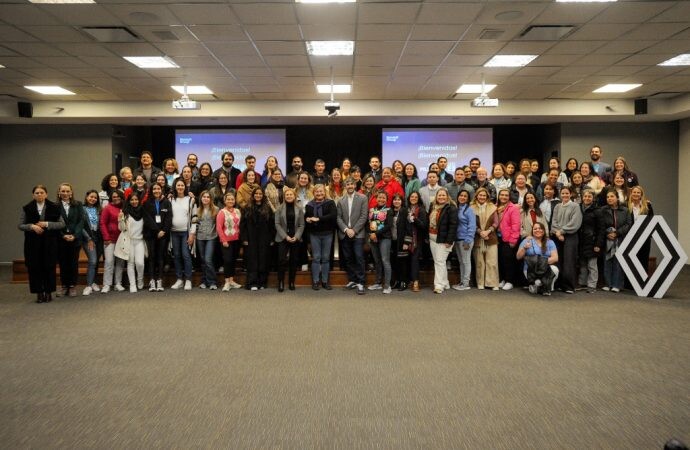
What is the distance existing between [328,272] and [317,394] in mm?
4435

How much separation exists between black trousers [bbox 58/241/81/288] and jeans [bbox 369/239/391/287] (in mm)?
4395

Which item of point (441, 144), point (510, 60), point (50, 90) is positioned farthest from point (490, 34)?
point (50, 90)

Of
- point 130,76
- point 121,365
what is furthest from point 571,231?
point 130,76

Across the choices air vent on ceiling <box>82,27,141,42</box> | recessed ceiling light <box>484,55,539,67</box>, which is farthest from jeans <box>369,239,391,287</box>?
air vent on ceiling <box>82,27,141,42</box>

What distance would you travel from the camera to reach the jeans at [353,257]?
780 cm

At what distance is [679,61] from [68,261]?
979cm


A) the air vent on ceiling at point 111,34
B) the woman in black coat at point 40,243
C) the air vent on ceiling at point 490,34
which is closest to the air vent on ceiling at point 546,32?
the air vent on ceiling at point 490,34

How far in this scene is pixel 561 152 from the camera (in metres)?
12.2

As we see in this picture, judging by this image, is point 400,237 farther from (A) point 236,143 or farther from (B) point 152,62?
(A) point 236,143

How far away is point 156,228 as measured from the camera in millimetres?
7746

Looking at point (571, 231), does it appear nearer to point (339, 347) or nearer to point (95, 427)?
point (339, 347)

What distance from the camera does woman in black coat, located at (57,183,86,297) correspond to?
288 inches

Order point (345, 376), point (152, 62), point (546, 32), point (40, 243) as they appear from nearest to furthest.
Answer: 1. point (345, 376)
2. point (546, 32)
3. point (40, 243)
4. point (152, 62)

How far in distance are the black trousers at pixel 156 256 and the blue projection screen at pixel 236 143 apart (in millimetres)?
5065
